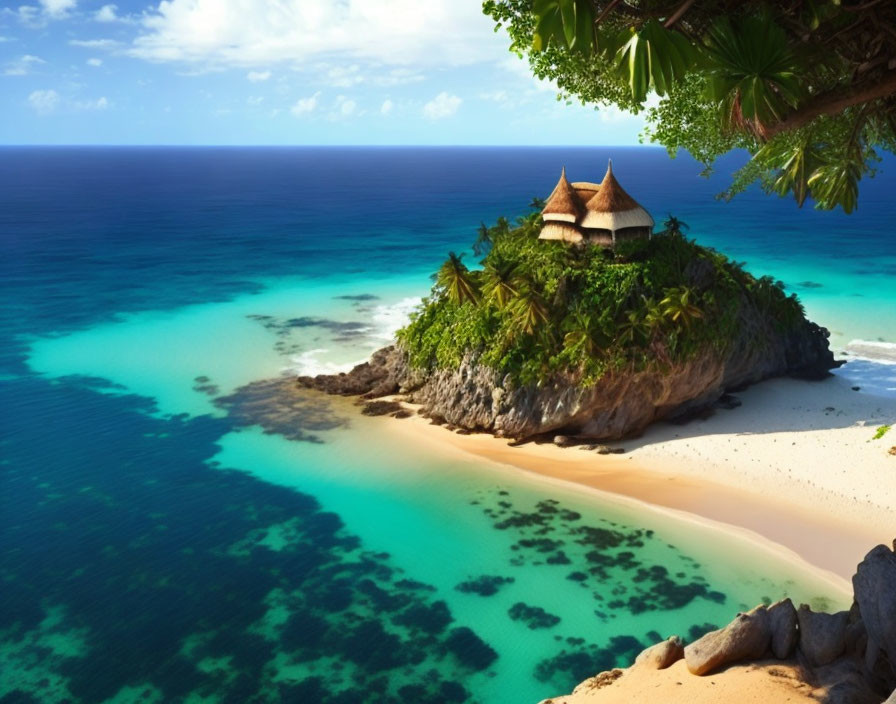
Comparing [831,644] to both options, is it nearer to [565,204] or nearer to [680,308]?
[680,308]

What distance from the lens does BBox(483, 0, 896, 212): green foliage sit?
902 cm

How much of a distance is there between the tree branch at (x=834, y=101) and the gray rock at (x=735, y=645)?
886cm

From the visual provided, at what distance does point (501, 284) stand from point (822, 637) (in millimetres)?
19758

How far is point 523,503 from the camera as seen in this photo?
26109 millimetres

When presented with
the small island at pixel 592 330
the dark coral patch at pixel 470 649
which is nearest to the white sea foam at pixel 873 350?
the small island at pixel 592 330

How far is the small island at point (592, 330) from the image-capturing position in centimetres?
2962

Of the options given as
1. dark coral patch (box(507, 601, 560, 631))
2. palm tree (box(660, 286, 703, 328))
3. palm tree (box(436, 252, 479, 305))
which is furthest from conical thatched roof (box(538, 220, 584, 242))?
dark coral patch (box(507, 601, 560, 631))

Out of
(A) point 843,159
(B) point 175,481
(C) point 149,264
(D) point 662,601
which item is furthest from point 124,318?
(A) point 843,159

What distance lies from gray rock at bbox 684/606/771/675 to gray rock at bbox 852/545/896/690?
181 cm

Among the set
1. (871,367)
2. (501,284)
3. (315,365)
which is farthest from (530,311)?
(871,367)

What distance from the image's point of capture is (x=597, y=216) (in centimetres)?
3144

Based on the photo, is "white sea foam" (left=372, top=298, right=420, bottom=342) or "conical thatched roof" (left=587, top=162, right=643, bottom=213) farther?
"white sea foam" (left=372, top=298, right=420, bottom=342)

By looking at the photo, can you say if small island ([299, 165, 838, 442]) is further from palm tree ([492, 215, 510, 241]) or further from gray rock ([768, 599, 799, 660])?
→ gray rock ([768, 599, 799, 660])

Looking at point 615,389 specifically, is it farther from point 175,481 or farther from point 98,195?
point 98,195
